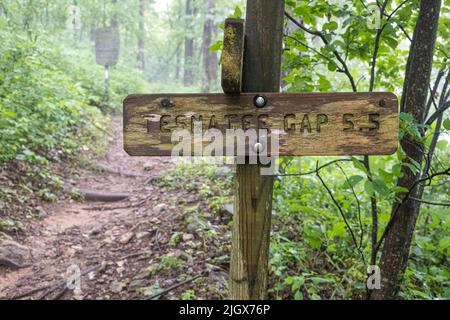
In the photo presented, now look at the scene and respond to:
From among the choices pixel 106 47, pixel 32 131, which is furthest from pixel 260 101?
pixel 106 47

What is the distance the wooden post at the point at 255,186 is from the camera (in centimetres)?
163

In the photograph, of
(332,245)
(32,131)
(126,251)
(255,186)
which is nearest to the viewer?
(255,186)

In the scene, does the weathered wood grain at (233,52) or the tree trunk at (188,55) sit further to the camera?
the tree trunk at (188,55)

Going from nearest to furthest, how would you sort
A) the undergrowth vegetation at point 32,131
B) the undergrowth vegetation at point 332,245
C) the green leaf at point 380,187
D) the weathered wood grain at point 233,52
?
the weathered wood grain at point 233,52 < the green leaf at point 380,187 < the undergrowth vegetation at point 332,245 < the undergrowth vegetation at point 32,131

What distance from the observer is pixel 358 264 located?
3346 millimetres

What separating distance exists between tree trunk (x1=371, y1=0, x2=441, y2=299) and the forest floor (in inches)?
56.1

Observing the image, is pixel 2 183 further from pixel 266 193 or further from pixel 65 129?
pixel 266 193

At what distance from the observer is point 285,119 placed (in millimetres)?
1545

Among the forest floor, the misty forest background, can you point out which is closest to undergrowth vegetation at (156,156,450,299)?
the misty forest background

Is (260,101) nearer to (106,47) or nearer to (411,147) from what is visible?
(411,147)

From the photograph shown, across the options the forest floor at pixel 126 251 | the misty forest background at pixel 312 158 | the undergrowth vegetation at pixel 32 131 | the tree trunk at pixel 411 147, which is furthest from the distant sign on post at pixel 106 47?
the tree trunk at pixel 411 147

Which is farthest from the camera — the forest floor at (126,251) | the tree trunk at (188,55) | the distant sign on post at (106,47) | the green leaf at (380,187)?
the tree trunk at (188,55)

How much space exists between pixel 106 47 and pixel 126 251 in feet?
33.9

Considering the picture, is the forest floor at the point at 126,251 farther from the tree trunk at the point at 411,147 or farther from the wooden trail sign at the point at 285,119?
the wooden trail sign at the point at 285,119
